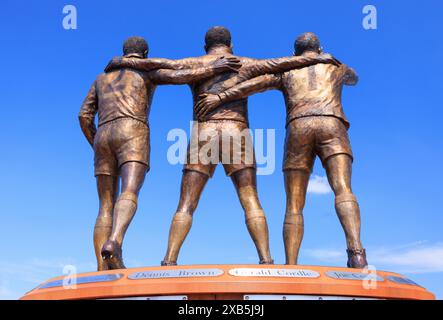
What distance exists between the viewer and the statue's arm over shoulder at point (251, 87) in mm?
9211

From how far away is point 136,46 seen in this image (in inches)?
387

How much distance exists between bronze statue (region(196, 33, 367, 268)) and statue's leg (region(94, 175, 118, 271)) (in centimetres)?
169

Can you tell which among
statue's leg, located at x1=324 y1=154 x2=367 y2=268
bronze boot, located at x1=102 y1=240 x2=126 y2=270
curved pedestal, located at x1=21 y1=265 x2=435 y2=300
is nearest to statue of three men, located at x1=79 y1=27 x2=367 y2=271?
statue's leg, located at x1=324 y1=154 x2=367 y2=268

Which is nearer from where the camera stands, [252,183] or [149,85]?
[252,183]

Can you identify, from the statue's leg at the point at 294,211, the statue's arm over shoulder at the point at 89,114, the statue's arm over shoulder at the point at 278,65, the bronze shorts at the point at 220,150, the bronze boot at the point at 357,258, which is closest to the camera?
the bronze boot at the point at 357,258

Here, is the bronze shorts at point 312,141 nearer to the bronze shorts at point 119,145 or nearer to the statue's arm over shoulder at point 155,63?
the statue's arm over shoulder at point 155,63

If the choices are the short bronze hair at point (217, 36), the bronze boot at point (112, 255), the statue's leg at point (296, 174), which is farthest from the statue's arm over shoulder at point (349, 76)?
the bronze boot at point (112, 255)

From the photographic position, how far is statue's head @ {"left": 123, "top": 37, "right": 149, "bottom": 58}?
983 cm

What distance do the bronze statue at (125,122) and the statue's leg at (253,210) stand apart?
1418mm

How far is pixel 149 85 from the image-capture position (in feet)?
31.5

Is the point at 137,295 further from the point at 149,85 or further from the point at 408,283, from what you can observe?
the point at 149,85

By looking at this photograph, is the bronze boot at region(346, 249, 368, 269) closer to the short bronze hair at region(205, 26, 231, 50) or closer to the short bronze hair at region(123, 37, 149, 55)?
the short bronze hair at region(205, 26, 231, 50)
